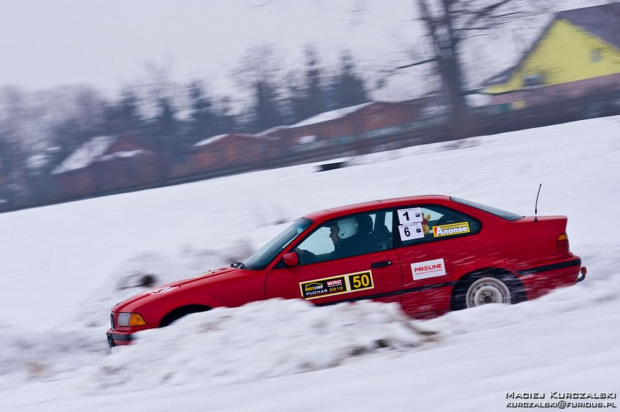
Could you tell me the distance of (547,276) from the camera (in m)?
7.12

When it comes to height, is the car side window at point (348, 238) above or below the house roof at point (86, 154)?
below

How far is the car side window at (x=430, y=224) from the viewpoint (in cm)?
719

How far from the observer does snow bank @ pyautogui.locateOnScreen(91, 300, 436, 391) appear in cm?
541

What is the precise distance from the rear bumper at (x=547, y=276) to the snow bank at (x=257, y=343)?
5.59 feet

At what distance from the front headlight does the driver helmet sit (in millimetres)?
1980

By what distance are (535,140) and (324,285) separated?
1451 centimetres

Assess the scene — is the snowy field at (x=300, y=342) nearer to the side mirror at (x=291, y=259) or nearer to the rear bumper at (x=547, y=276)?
the rear bumper at (x=547, y=276)

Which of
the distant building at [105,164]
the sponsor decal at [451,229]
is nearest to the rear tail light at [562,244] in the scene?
the sponsor decal at [451,229]

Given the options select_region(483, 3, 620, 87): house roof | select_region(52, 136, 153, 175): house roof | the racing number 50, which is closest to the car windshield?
the racing number 50

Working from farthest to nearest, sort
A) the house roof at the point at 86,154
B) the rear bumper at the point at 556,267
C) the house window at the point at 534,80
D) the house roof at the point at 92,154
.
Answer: the house roof at the point at 86,154
the house roof at the point at 92,154
the house window at the point at 534,80
the rear bumper at the point at 556,267

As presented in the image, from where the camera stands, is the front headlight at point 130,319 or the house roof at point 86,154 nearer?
the front headlight at point 130,319

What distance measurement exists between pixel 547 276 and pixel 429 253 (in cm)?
110

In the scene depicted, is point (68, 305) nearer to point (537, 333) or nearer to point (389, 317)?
point (389, 317)

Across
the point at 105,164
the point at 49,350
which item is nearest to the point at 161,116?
the point at 105,164
